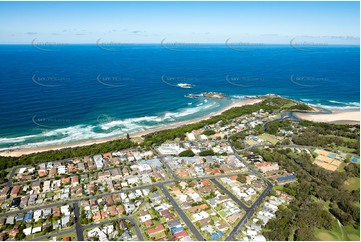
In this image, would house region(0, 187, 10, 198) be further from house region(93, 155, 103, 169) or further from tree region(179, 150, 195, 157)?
tree region(179, 150, 195, 157)

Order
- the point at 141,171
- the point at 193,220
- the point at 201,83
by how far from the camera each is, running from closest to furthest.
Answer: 1. the point at 193,220
2. the point at 141,171
3. the point at 201,83

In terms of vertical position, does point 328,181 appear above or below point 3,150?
above

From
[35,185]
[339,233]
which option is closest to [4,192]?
[35,185]

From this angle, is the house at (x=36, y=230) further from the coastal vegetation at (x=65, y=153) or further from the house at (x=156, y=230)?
the coastal vegetation at (x=65, y=153)

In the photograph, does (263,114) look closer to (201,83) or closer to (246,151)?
(246,151)

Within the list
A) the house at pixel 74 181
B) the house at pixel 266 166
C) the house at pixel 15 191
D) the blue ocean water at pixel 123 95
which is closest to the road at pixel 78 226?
the house at pixel 74 181

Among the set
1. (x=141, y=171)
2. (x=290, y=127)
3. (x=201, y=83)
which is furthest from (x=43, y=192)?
(x=201, y=83)

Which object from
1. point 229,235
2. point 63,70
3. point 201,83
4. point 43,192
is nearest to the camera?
point 229,235
